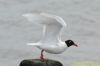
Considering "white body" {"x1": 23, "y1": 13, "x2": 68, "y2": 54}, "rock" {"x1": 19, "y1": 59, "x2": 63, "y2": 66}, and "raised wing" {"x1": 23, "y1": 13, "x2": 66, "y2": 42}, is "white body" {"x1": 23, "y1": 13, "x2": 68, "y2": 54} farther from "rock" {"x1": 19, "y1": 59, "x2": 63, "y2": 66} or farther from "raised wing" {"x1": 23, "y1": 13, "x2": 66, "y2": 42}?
"rock" {"x1": 19, "y1": 59, "x2": 63, "y2": 66}

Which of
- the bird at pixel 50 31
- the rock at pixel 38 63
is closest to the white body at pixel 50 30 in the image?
the bird at pixel 50 31

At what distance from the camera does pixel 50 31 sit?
3947mm

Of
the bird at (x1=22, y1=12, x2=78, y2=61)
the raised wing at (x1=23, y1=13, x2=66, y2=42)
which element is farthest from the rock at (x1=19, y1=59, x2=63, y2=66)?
the raised wing at (x1=23, y1=13, x2=66, y2=42)

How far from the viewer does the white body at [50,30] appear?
377 cm

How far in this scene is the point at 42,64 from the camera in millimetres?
3926

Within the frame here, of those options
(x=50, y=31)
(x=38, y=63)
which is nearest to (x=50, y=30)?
(x=50, y=31)

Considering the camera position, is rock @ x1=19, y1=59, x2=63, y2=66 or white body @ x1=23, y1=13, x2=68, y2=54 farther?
rock @ x1=19, y1=59, x2=63, y2=66

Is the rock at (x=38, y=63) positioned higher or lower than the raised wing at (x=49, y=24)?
lower

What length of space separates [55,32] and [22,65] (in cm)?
45

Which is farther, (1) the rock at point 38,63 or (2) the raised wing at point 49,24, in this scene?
(1) the rock at point 38,63

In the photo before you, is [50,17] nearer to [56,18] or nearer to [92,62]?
[56,18]

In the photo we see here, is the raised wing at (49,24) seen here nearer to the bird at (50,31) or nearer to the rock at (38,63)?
the bird at (50,31)

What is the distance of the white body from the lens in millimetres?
3770

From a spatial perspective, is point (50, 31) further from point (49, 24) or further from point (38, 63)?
point (38, 63)
